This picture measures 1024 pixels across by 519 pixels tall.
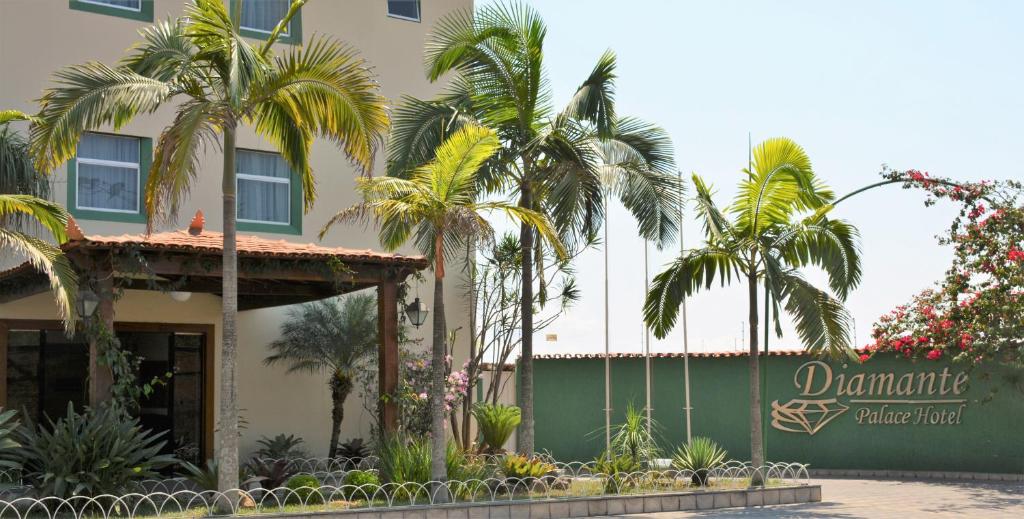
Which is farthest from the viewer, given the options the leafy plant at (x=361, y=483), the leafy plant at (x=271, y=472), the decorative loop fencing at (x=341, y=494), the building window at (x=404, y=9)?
the building window at (x=404, y=9)

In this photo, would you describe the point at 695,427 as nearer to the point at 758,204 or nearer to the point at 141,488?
the point at 758,204

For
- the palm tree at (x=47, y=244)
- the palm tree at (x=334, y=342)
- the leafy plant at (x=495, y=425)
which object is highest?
the palm tree at (x=47, y=244)

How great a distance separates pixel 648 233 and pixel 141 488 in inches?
301

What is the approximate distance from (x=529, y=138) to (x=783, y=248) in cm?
422

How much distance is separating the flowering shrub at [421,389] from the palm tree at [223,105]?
4.95m

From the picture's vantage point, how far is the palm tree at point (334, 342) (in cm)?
1898

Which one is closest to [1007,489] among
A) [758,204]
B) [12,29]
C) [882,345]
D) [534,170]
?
[882,345]

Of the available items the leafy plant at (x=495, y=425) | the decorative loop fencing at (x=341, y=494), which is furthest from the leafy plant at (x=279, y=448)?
the leafy plant at (x=495, y=425)

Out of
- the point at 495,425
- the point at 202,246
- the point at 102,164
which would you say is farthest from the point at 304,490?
the point at 102,164

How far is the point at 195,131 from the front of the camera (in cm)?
1249

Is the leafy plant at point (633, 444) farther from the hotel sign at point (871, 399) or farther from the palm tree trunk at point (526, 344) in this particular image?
the hotel sign at point (871, 399)

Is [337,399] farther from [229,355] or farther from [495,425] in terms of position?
[229,355]

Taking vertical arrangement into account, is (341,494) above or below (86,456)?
below

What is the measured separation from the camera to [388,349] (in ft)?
52.0
